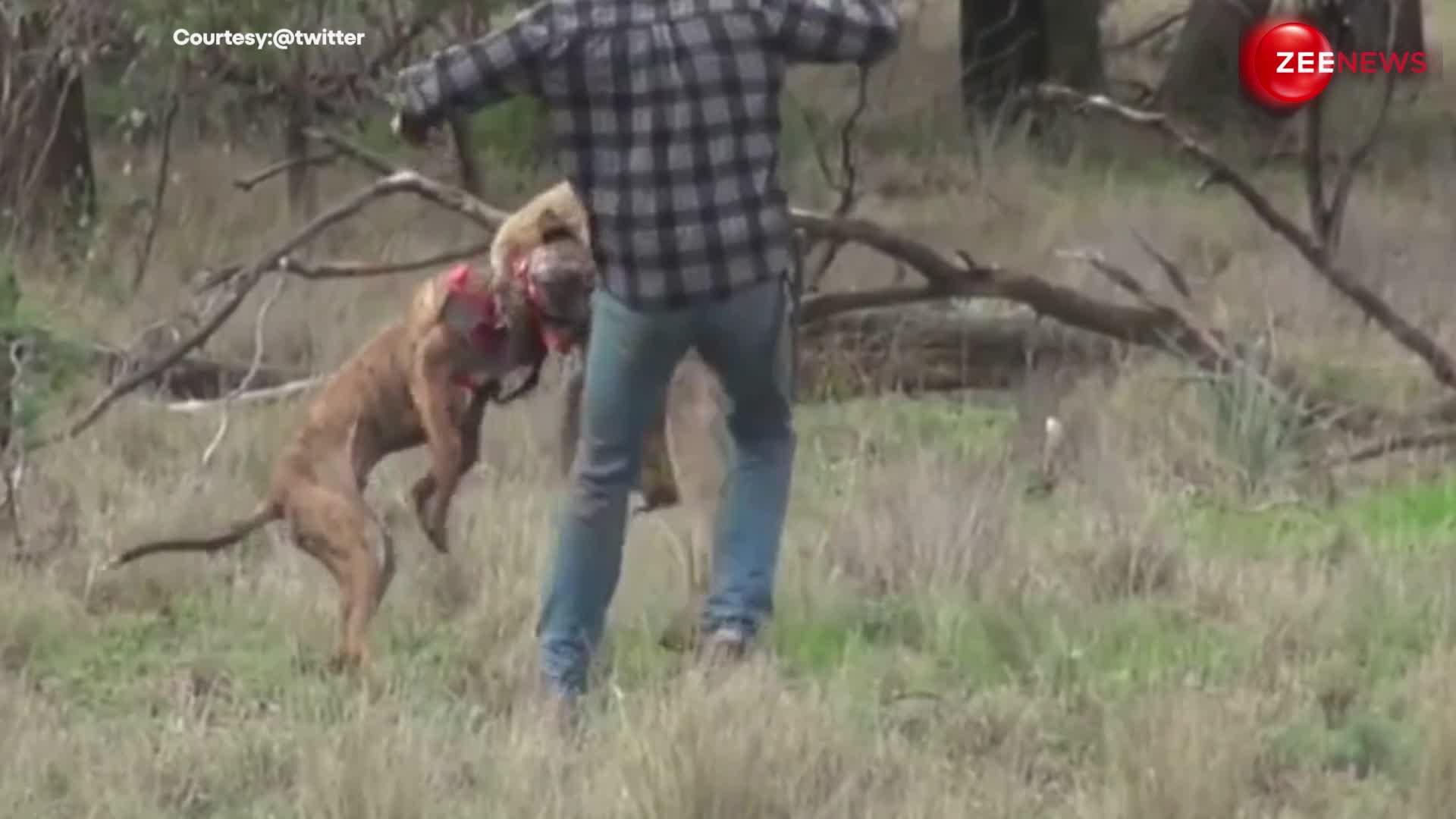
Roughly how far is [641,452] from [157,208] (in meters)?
7.62

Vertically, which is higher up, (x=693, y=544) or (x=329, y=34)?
(x=329, y=34)

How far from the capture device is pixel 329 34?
1297cm

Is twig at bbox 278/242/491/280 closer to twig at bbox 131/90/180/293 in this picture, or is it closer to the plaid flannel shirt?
the plaid flannel shirt

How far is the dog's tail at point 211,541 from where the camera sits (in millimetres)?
6688

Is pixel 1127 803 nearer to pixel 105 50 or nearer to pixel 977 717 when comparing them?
pixel 977 717

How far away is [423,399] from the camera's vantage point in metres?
6.25

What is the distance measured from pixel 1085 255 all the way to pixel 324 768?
423cm

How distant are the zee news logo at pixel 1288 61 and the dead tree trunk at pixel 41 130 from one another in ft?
18.3

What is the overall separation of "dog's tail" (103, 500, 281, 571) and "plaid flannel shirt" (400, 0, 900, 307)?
1251 mm

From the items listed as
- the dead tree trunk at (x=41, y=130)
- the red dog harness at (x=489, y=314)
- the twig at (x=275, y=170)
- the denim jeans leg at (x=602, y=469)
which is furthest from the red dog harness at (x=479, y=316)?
the dead tree trunk at (x=41, y=130)

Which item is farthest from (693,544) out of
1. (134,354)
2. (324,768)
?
(134,354)

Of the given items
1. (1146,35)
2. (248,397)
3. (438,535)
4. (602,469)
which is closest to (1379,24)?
(1146,35)

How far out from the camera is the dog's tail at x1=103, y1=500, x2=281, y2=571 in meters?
6.69

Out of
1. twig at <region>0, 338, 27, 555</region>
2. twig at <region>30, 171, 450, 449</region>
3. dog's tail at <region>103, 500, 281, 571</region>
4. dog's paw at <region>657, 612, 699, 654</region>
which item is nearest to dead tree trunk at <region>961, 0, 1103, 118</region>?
twig at <region>30, 171, 450, 449</region>
